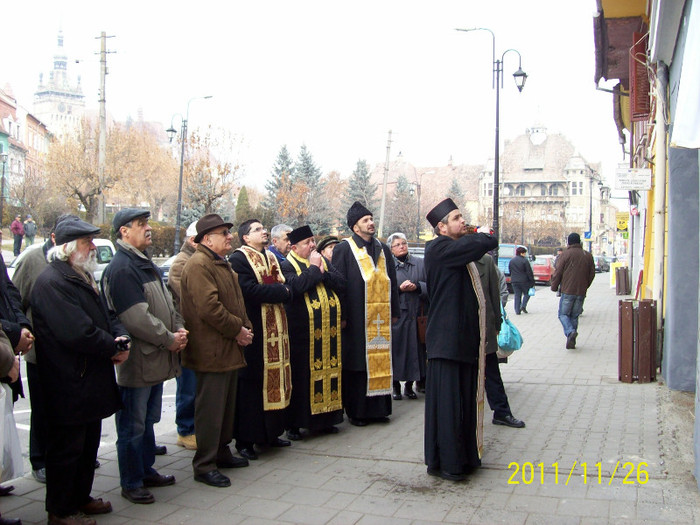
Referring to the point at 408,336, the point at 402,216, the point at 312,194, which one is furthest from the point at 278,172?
the point at 408,336

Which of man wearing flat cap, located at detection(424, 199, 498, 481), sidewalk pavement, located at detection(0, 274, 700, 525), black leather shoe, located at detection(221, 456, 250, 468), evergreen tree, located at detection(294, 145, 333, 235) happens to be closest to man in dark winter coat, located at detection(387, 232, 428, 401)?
sidewalk pavement, located at detection(0, 274, 700, 525)

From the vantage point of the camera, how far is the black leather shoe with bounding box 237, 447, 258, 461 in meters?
6.17

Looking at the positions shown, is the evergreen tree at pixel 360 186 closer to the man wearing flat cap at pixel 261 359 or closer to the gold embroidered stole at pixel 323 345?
the gold embroidered stole at pixel 323 345

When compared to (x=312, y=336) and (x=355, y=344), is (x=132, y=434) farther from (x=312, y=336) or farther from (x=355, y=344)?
(x=355, y=344)

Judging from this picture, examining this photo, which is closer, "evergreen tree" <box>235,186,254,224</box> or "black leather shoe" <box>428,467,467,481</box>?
"black leather shoe" <box>428,467,467,481</box>

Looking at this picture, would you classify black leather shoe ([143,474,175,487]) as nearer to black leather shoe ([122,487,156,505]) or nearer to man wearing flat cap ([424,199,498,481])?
black leather shoe ([122,487,156,505])

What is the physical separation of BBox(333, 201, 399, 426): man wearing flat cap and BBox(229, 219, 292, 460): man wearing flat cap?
1096 millimetres

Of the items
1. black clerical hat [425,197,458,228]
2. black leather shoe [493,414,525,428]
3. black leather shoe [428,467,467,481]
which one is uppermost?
black clerical hat [425,197,458,228]

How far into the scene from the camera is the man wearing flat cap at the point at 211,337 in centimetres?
541

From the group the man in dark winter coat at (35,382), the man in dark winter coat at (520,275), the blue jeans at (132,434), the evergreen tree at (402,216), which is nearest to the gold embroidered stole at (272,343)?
the blue jeans at (132,434)

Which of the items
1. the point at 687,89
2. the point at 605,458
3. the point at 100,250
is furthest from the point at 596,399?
the point at 100,250

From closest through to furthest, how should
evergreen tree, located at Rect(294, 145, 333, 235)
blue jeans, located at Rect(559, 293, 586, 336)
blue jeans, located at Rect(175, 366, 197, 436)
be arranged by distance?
blue jeans, located at Rect(175, 366, 197, 436) → blue jeans, located at Rect(559, 293, 586, 336) → evergreen tree, located at Rect(294, 145, 333, 235)

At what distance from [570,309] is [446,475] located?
8217mm
